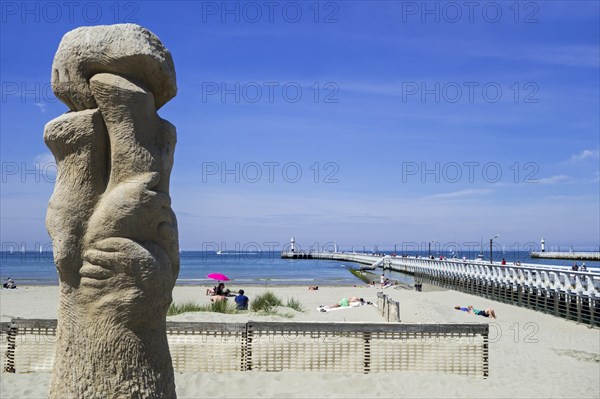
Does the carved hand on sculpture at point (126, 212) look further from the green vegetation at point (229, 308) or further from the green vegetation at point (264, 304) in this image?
the green vegetation at point (264, 304)

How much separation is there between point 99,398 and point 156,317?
24.1 inches

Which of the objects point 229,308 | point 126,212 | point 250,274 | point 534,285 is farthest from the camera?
point 250,274

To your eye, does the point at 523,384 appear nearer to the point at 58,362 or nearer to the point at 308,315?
the point at 58,362

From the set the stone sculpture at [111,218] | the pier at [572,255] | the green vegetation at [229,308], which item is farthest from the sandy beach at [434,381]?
the pier at [572,255]

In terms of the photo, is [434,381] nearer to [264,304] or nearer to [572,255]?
[264,304]

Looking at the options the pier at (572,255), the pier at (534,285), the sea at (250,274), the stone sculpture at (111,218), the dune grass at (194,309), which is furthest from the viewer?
the pier at (572,255)

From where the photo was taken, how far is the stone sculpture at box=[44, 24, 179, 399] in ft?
12.4

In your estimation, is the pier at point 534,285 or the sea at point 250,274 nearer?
the pier at point 534,285

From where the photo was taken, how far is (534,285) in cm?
2203

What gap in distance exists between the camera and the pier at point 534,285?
17.8 m

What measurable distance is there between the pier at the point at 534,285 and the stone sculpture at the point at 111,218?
16.0m

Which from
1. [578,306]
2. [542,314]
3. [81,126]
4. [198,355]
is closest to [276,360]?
[198,355]

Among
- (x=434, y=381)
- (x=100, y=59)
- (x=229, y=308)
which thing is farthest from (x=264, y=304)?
(x=100, y=59)

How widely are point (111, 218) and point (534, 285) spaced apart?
69.2ft
